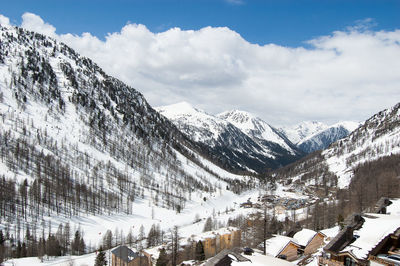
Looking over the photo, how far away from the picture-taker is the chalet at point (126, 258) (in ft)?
222

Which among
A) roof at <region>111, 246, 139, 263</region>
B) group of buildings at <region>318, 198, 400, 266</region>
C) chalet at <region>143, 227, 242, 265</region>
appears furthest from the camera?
chalet at <region>143, 227, 242, 265</region>

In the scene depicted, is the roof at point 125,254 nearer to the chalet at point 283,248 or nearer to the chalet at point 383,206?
the chalet at point 283,248

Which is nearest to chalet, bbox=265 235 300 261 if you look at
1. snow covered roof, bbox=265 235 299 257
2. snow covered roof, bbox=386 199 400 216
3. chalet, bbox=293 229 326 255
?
snow covered roof, bbox=265 235 299 257

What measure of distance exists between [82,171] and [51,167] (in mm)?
20114

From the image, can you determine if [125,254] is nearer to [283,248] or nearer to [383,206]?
[283,248]

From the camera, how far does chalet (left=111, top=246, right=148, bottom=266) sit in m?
67.5

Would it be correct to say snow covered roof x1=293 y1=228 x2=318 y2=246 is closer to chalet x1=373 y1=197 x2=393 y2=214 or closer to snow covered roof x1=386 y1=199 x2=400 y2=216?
chalet x1=373 y1=197 x2=393 y2=214

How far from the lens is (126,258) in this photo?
67688 mm

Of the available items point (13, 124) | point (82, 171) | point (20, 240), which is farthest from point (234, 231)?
point (13, 124)

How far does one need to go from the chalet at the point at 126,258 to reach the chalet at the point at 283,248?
112 feet

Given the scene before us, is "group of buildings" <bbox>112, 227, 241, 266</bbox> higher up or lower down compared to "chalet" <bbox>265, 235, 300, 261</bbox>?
lower down

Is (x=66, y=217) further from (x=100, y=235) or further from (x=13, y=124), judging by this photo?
(x=13, y=124)

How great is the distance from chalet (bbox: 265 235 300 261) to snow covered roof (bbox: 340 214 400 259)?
66.1ft

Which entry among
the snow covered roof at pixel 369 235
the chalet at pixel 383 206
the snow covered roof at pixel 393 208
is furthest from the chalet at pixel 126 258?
the snow covered roof at pixel 393 208
